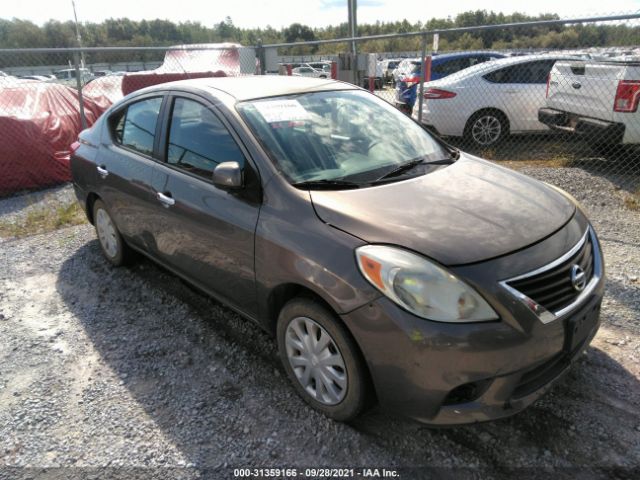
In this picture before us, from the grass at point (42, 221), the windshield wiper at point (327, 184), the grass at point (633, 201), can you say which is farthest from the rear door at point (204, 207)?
the grass at point (633, 201)

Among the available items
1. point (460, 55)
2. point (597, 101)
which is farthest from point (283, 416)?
point (460, 55)

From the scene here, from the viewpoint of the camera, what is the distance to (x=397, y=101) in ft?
37.0

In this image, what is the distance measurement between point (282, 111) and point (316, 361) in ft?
5.07

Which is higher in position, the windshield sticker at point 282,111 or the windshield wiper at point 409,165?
the windshield sticker at point 282,111

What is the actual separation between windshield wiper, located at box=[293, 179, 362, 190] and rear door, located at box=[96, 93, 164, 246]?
1.36 meters

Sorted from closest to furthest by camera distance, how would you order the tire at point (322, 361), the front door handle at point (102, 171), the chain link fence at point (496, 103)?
1. the tire at point (322, 361)
2. the front door handle at point (102, 171)
3. the chain link fence at point (496, 103)

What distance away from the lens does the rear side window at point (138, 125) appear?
3.66m

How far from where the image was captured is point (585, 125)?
6.64 m

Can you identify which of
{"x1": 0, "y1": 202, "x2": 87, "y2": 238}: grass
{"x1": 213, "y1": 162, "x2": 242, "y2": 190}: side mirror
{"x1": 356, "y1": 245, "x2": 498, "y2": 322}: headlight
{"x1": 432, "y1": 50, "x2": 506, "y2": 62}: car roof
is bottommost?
{"x1": 0, "y1": 202, "x2": 87, "y2": 238}: grass

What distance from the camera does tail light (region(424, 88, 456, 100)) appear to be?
27.4ft

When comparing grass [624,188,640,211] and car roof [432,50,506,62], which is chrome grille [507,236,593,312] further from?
car roof [432,50,506,62]

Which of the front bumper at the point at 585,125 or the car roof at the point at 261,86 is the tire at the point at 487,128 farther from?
the car roof at the point at 261,86

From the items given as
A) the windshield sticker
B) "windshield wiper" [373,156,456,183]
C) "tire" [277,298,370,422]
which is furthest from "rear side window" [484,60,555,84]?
"tire" [277,298,370,422]

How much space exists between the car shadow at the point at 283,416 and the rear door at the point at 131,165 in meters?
0.82
